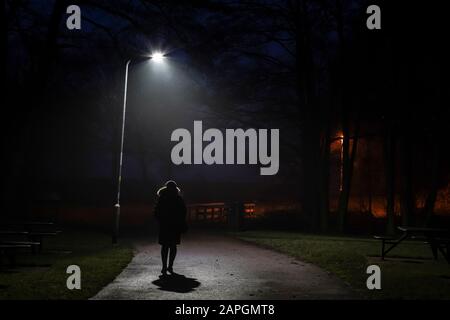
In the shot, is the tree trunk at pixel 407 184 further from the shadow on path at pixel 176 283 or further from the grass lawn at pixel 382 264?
the shadow on path at pixel 176 283

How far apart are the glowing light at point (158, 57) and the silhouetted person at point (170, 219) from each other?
24.3 feet

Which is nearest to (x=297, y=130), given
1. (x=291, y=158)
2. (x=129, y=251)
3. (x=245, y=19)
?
(x=291, y=158)

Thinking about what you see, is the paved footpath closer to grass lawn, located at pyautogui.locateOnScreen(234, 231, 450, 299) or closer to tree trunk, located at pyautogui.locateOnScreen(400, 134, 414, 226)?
grass lawn, located at pyautogui.locateOnScreen(234, 231, 450, 299)

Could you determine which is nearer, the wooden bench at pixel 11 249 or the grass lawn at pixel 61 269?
the grass lawn at pixel 61 269

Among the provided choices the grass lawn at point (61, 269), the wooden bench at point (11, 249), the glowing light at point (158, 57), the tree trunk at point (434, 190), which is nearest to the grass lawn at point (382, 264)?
the tree trunk at point (434, 190)

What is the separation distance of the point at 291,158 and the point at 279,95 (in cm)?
479

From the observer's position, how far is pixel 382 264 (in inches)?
525

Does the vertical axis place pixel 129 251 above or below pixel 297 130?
below

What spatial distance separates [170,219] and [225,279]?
205 centimetres

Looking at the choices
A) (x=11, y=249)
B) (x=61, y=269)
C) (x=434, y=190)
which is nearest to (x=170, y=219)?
(x=61, y=269)

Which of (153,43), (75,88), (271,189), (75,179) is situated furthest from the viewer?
(75,179)

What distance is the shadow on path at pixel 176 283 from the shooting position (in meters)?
9.52

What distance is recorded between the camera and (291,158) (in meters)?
29.9

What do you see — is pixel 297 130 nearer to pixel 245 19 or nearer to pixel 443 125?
pixel 245 19
